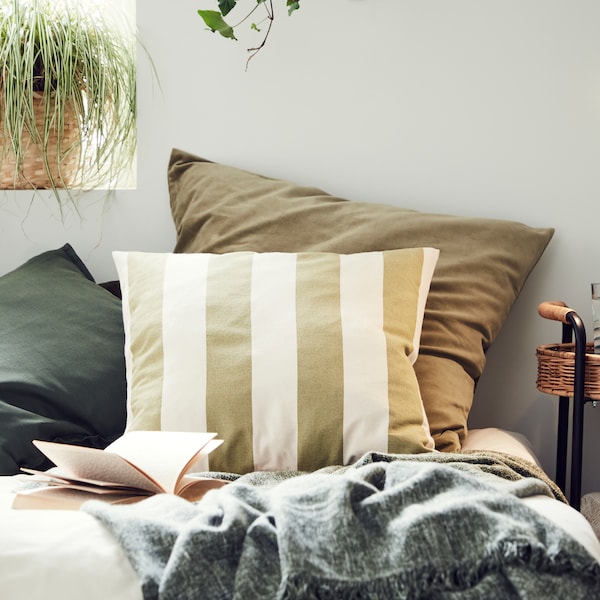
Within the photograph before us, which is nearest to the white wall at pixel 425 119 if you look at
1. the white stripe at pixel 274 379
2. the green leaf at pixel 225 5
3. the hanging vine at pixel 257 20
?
the hanging vine at pixel 257 20

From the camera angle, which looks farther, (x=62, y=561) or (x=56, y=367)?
(x=56, y=367)

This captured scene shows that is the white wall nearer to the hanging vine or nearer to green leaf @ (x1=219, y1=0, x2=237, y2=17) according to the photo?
the hanging vine

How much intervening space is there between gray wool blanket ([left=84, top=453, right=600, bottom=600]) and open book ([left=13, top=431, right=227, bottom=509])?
20cm

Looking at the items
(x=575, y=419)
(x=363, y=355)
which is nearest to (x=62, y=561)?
(x=363, y=355)

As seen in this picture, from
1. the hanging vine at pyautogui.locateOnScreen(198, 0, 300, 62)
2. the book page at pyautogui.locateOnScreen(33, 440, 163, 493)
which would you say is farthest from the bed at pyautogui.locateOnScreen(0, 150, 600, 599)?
the hanging vine at pyautogui.locateOnScreen(198, 0, 300, 62)

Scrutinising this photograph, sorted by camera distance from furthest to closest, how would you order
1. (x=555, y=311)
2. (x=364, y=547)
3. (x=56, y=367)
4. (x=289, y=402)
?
1. (x=555, y=311)
2. (x=56, y=367)
3. (x=289, y=402)
4. (x=364, y=547)

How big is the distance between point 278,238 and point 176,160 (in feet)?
1.31

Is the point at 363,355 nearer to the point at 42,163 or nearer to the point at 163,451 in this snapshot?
the point at 163,451

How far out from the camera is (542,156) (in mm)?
2045

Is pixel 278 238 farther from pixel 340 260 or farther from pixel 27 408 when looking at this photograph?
pixel 27 408

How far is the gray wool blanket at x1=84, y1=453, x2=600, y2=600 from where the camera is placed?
35.4 inches

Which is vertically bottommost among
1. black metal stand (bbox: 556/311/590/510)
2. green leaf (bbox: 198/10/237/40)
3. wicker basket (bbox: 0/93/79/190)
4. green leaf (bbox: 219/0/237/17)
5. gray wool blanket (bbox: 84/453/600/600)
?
black metal stand (bbox: 556/311/590/510)

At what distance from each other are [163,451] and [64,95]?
3.82 feet

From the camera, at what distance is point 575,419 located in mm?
1716
